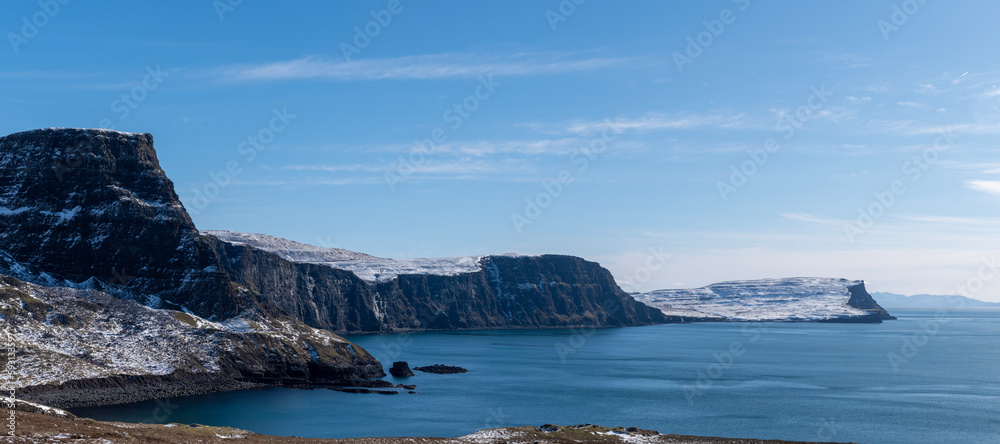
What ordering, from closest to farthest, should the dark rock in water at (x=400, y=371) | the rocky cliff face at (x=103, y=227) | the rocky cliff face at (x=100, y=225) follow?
the rocky cliff face at (x=103, y=227) < the rocky cliff face at (x=100, y=225) < the dark rock in water at (x=400, y=371)

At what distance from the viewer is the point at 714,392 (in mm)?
142625

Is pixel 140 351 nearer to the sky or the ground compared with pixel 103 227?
nearer to the ground

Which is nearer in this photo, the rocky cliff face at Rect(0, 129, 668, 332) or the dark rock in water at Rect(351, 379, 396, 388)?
the dark rock in water at Rect(351, 379, 396, 388)

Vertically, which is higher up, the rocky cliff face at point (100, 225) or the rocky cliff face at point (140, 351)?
the rocky cliff face at point (100, 225)

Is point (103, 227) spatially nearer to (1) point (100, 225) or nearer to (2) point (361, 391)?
(1) point (100, 225)

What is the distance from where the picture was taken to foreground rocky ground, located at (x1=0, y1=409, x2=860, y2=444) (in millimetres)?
59250

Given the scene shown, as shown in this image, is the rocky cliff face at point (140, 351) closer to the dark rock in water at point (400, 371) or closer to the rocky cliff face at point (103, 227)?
the dark rock in water at point (400, 371)

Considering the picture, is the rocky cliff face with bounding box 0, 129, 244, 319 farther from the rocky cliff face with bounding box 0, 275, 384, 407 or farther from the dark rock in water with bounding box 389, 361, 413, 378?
the dark rock in water with bounding box 389, 361, 413, 378

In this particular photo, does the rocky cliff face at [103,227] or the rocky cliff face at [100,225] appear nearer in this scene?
the rocky cliff face at [103,227]

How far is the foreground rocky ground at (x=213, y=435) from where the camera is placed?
5925cm

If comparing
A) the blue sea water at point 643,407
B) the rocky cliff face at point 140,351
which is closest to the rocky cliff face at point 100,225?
the rocky cliff face at point 140,351

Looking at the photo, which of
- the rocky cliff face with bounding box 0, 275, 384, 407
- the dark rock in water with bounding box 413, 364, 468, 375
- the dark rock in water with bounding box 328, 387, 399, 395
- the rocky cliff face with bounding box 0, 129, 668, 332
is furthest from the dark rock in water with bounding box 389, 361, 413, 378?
the rocky cliff face with bounding box 0, 129, 668, 332

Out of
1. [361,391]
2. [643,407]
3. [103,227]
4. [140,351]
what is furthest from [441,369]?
[103,227]

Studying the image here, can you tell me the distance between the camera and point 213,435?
73.4 m
